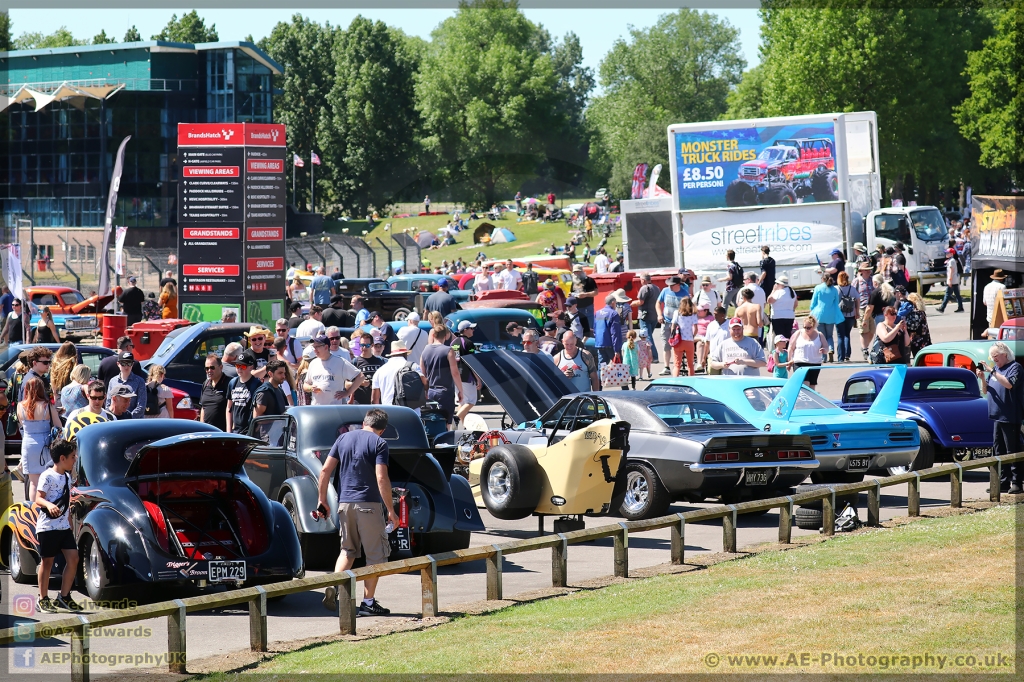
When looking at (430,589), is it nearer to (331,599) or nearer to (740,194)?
(331,599)

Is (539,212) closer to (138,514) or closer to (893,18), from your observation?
(893,18)

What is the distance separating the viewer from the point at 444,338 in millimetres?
16734

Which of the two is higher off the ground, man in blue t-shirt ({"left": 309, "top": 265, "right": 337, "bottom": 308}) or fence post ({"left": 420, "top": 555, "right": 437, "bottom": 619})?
man in blue t-shirt ({"left": 309, "top": 265, "right": 337, "bottom": 308})

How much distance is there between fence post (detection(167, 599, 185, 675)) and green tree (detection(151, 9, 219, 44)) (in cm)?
10535

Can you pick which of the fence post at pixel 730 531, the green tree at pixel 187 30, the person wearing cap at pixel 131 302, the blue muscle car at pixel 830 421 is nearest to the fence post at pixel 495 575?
the fence post at pixel 730 531

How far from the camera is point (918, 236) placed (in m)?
36.5

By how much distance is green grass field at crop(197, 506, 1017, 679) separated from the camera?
25.6 feet

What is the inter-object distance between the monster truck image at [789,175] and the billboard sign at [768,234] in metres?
0.29

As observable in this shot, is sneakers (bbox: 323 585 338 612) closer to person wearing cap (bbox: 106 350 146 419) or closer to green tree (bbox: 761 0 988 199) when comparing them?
person wearing cap (bbox: 106 350 146 419)

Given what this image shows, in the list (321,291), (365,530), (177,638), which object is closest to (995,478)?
(365,530)

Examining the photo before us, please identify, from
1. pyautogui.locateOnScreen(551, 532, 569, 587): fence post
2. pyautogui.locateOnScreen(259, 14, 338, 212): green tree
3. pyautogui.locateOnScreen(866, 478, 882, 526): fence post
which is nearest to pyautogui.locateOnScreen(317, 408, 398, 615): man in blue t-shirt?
pyautogui.locateOnScreen(551, 532, 569, 587): fence post

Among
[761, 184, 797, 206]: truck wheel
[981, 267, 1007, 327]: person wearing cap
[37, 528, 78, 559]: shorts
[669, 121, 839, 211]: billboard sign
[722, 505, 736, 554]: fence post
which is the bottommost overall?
[722, 505, 736, 554]: fence post

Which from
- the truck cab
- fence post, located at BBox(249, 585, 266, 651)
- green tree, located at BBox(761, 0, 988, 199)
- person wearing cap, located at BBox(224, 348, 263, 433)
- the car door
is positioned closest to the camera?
fence post, located at BBox(249, 585, 266, 651)

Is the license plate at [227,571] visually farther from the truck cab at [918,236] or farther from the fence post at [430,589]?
the truck cab at [918,236]
